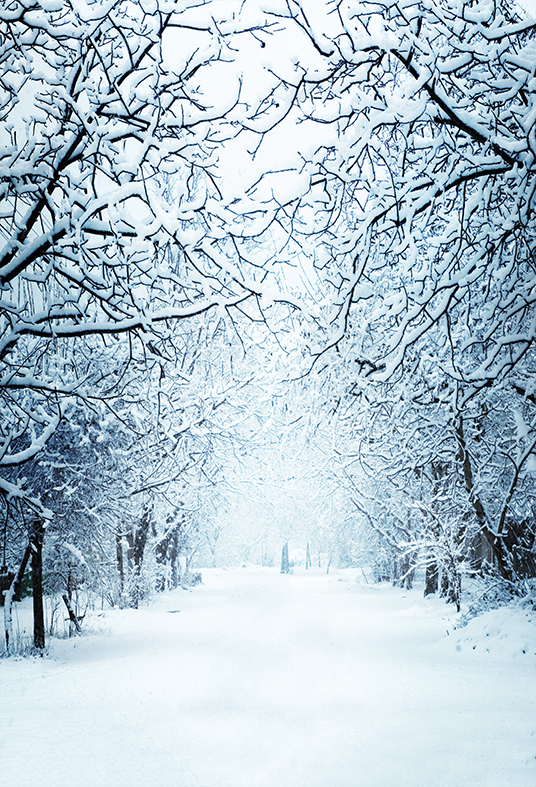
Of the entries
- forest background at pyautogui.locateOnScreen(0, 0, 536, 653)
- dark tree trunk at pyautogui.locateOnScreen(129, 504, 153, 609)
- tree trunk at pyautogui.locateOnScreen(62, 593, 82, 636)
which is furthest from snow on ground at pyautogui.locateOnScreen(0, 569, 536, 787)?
dark tree trunk at pyautogui.locateOnScreen(129, 504, 153, 609)

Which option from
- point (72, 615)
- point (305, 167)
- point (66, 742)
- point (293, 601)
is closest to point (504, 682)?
point (66, 742)

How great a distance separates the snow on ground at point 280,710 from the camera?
456cm

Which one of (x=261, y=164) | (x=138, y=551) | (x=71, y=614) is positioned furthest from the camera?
(x=138, y=551)

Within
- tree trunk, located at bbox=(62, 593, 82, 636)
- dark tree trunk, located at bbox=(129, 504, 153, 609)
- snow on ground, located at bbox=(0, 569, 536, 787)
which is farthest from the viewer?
dark tree trunk, located at bbox=(129, 504, 153, 609)

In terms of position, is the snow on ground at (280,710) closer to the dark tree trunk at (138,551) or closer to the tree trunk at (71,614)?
the tree trunk at (71,614)

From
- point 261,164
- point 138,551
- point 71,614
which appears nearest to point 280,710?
point 261,164

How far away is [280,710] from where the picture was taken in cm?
638

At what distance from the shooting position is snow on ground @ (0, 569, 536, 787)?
456 centimetres

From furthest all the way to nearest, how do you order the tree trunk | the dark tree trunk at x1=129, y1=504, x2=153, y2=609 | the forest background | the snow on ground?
1. the dark tree trunk at x1=129, y1=504, x2=153, y2=609
2. the tree trunk
3. the snow on ground
4. the forest background

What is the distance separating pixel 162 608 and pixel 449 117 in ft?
64.2

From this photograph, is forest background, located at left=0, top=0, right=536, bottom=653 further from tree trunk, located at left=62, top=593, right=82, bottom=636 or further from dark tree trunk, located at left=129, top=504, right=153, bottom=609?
dark tree trunk, located at left=129, top=504, right=153, bottom=609

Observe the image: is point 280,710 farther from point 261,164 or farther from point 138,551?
point 138,551

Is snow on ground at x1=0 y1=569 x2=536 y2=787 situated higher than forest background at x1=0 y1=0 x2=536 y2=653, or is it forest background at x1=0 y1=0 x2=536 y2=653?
forest background at x1=0 y1=0 x2=536 y2=653

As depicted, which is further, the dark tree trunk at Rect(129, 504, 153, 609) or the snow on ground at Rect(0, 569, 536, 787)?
the dark tree trunk at Rect(129, 504, 153, 609)
